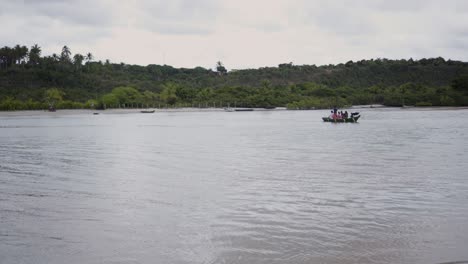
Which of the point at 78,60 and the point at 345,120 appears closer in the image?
the point at 345,120

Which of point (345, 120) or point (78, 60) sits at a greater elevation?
point (78, 60)

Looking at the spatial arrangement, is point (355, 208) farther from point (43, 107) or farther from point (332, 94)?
point (332, 94)

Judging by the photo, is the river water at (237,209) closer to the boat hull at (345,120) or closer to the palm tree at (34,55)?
the boat hull at (345,120)

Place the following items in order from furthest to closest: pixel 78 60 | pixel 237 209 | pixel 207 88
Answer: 1. pixel 78 60
2. pixel 207 88
3. pixel 237 209

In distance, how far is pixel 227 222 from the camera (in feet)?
31.8

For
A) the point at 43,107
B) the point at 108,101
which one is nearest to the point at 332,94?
the point at 108,101

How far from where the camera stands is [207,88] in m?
118

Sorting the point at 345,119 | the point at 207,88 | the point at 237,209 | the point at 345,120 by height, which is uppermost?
the point at 207,88

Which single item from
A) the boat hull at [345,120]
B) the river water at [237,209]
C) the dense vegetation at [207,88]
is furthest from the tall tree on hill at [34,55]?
the river water at [237,209]

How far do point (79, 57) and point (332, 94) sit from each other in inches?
2565

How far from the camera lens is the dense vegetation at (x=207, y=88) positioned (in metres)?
101

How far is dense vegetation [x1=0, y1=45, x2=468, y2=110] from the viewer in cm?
10131

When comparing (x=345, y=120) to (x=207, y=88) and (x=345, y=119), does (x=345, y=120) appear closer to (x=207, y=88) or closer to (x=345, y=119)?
(x=345, y=119)

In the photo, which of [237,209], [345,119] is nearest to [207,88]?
[345,119]
